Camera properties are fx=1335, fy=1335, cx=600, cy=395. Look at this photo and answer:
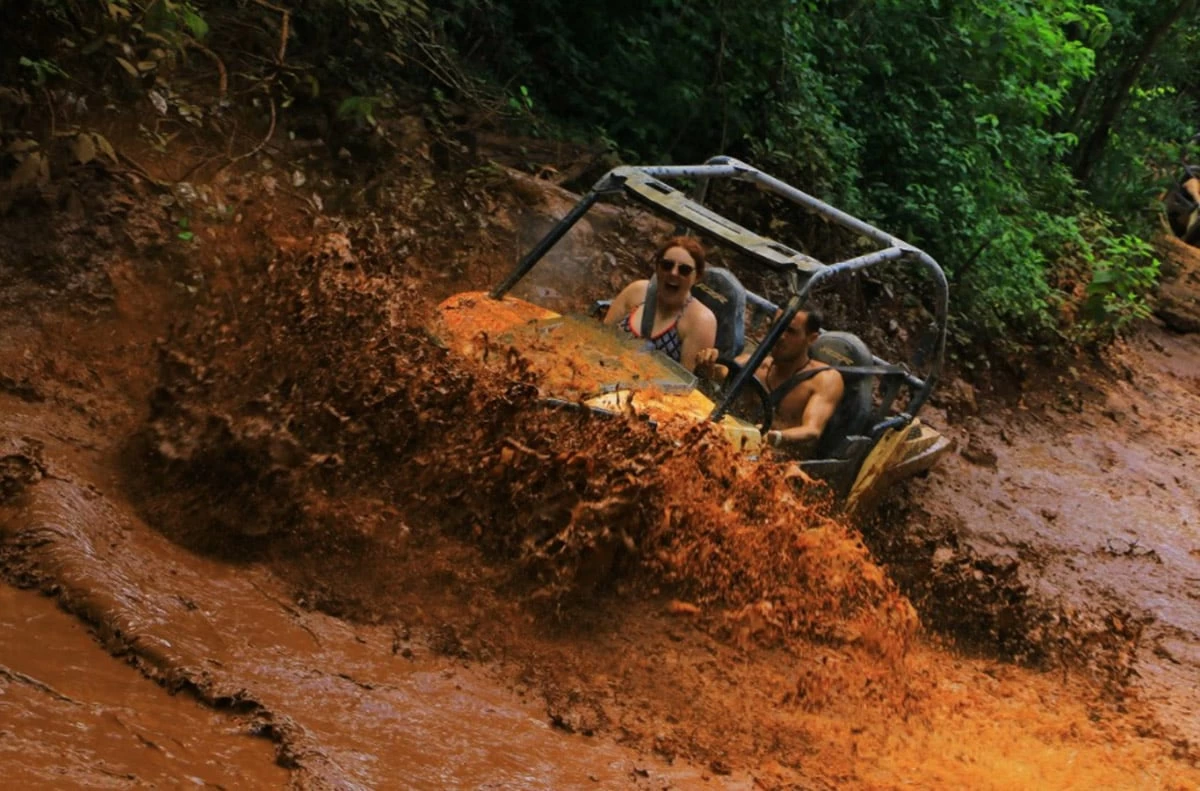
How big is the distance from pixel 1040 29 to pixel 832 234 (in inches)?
119

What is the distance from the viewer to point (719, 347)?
6.53 meters

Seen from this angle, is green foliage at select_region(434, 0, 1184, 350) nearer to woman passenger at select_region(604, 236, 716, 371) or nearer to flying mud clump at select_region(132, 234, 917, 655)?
woman passenger at select_region(604, 236, 716, 371)

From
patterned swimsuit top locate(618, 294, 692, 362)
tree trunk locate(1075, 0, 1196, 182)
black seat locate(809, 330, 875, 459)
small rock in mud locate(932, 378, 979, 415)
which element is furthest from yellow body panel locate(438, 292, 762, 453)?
tree trunk locate(1075, 0, 1196, 182)

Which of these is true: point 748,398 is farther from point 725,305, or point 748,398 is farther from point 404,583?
point 404,583

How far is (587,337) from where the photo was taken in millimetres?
5980

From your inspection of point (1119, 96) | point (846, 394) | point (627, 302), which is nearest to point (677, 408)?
point (627, 302)

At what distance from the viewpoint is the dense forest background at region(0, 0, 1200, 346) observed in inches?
276

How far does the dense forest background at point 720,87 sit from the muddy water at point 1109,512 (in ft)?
4.35

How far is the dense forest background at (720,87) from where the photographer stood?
276 inches

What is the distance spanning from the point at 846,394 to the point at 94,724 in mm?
4445

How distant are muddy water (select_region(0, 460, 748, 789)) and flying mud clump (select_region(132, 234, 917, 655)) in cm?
33

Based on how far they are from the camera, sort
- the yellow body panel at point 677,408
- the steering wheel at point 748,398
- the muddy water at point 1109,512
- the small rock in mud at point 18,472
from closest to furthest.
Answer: the small rock in mud at point 18,472
the yellow body panel at point 677,408
the steering wheel at point 748,398
the muddy water at point 1109,512

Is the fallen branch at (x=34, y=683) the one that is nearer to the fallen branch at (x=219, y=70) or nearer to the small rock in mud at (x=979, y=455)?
the fallen branch at (x=219, y=70)

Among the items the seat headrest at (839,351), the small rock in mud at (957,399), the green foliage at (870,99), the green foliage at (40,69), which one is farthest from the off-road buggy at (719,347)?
A: the small rock in mud at (957,399)
